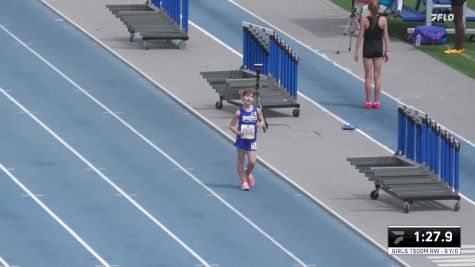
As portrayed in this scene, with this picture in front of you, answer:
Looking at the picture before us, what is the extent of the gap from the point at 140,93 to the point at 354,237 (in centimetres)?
931

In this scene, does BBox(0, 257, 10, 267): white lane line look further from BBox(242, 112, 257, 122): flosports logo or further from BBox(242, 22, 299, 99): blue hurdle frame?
BBox(242, 22, 299, 99): blue hurdle frame

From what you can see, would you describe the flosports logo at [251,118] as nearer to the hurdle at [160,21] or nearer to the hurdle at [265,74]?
the hurdle at [265,74]

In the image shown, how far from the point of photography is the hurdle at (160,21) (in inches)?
1553

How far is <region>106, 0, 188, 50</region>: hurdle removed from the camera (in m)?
39.4

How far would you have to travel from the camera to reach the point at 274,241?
2792cm

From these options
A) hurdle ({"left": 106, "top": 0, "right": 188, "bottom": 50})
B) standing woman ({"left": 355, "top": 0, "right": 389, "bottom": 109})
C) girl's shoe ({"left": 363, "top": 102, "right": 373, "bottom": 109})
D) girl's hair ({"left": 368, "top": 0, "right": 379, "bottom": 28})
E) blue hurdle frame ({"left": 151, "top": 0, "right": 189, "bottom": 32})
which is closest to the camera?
girl's hair ({"left": 368, "top": 0, "right": 379, "bottom": 28})

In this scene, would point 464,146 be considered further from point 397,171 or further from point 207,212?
point 207,212

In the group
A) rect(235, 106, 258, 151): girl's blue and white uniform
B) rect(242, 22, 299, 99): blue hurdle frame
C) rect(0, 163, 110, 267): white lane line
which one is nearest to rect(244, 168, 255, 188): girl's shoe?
rect(235, 106, 258, 151): girl's blue and white uniform

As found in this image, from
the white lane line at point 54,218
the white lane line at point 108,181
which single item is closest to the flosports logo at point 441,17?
the white lane line at point 108,181

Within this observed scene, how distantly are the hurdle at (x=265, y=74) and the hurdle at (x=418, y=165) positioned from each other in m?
4.48

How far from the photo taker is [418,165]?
29969 millimetres

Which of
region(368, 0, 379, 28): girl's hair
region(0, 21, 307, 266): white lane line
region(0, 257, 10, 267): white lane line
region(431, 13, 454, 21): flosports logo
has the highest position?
region(368, 0, 379, 28): girl's hair

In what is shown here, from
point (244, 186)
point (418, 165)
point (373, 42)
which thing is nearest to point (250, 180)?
point (244, 186)

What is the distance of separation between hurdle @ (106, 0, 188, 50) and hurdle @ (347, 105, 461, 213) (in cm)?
991
